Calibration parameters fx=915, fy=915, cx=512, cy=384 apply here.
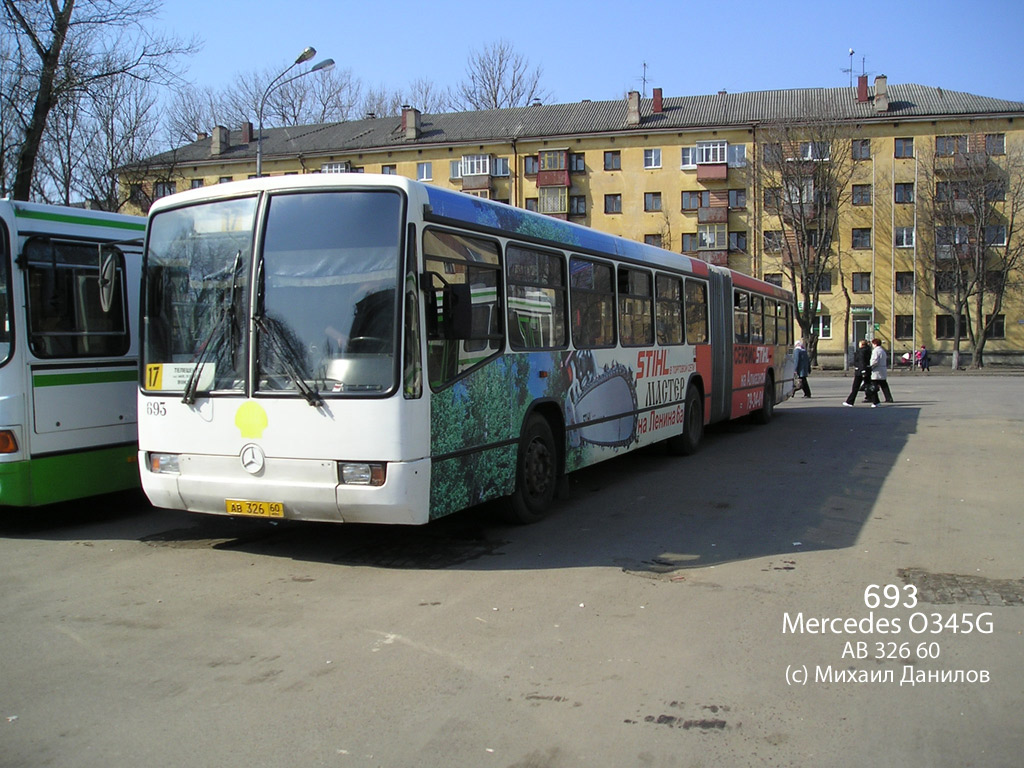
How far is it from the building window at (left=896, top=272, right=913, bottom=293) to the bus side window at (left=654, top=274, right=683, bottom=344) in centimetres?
5219

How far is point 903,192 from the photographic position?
197 feet

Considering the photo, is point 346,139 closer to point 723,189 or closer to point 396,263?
point 723,189

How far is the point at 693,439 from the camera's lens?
46.4 ft

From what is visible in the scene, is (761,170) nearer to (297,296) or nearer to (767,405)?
(767,405)

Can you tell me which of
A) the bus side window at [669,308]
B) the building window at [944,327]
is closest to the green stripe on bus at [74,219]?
the bus side window at [669,308]

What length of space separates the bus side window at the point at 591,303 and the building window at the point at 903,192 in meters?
55.8

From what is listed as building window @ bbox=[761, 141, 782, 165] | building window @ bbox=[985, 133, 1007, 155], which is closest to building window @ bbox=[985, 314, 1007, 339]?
building window @ bbox=[985, 133, 1007, 155]

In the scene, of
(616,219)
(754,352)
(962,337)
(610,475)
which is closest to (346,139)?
(616,219)

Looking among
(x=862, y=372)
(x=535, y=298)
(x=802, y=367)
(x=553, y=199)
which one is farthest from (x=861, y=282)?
→ (x=535, y=298)

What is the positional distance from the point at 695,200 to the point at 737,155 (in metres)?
4.03

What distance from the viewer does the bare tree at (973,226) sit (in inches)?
2188

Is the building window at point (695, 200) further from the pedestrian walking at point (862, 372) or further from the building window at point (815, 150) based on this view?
the pedestrian walking at point (862, 372)

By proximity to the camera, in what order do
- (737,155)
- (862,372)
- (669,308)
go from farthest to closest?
1. (737,155)
2. (862,372)
3. (669,308)

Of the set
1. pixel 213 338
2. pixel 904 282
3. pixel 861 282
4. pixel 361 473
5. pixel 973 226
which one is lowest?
pixel 361 473
